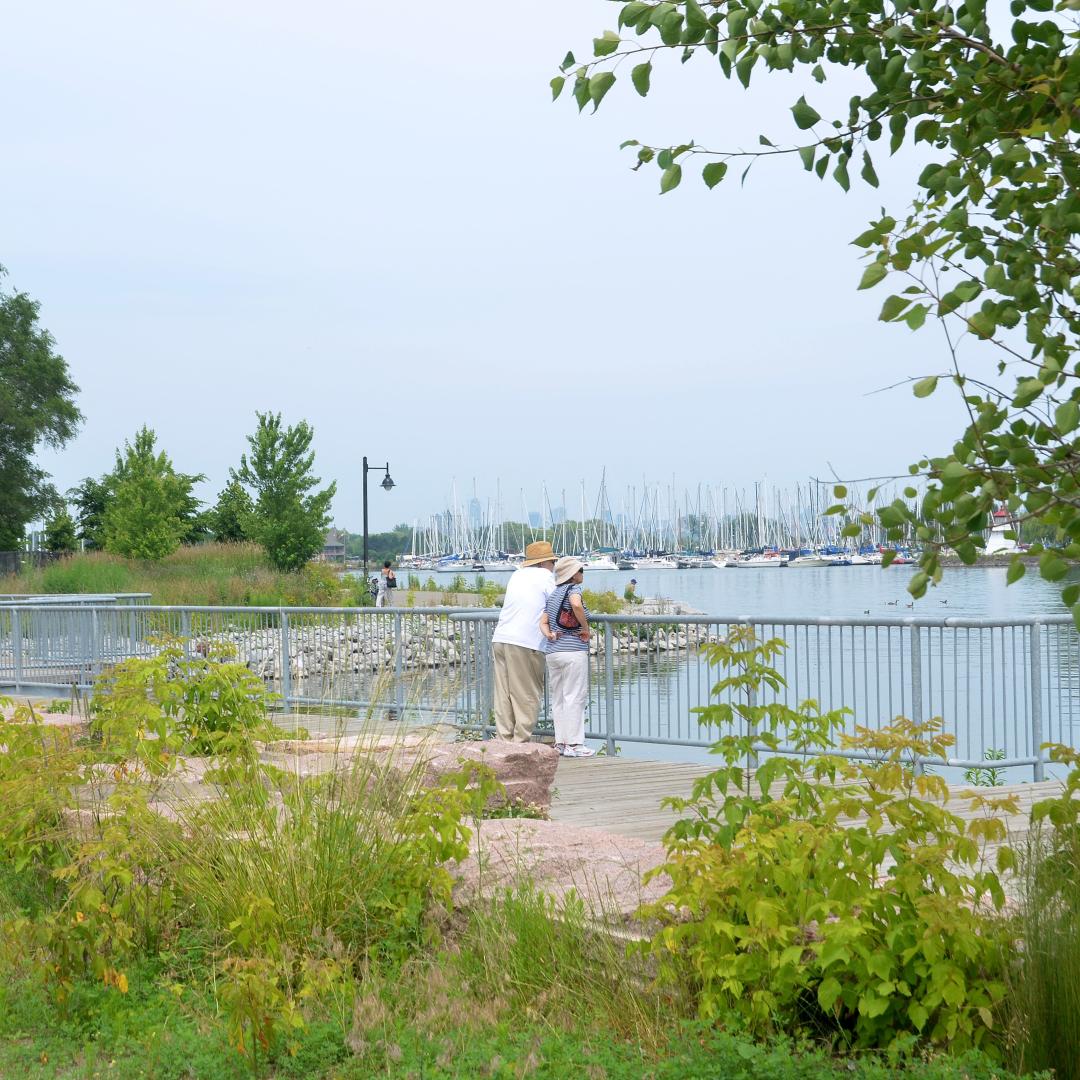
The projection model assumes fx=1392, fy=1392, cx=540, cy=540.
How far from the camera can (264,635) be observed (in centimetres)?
1758

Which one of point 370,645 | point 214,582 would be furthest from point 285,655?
point 214,582

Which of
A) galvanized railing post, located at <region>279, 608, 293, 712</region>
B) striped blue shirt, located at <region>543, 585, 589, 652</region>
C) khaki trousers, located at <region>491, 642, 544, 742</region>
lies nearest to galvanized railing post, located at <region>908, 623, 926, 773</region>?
striped blue shirt, located at <region>543, 585, 589, 652</region>

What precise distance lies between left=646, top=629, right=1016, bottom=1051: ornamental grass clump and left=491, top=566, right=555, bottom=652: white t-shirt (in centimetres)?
793

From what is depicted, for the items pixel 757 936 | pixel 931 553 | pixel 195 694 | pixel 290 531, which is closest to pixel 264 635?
pixel 195 694

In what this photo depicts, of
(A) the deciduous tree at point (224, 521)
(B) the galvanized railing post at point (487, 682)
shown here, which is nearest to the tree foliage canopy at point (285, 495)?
(A) the deciduous tree at point (224, 521)

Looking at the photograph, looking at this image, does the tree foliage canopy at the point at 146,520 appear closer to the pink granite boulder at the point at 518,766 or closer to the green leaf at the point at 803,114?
the pink granite boulder at the point at 518,766

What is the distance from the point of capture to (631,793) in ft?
35.6

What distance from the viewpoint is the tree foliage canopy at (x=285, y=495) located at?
168 ft

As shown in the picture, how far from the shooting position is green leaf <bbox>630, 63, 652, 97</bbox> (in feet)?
12.4

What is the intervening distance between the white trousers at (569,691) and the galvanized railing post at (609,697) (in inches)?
9.4

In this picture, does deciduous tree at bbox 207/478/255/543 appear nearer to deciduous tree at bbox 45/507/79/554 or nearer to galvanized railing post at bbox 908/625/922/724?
deciduous tree at bbox 45/507/79/554

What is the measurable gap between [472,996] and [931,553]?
3053 mm

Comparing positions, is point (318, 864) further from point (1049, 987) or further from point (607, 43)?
point (607, 43)

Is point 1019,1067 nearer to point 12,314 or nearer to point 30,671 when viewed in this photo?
point 30,671
